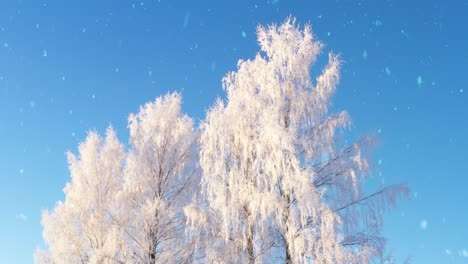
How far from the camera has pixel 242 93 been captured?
1199 cm

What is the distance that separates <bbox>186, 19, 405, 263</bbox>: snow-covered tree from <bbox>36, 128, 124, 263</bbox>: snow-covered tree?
322 cm

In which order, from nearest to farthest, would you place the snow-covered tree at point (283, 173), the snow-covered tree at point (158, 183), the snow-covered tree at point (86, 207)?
the snow-covered tree at point (283, 173)
the snow-covered tree at point (158, 183)
the snow-covered tree at point (86, 207)

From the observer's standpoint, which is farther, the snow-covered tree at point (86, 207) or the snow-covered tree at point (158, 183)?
the snow-covered tree at point (86, 207)

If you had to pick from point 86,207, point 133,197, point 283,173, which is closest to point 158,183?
point 133,197

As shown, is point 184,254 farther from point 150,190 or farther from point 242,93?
point 242,93

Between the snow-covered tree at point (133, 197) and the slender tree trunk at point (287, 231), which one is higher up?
the snow-covered tree at point (133, 197)

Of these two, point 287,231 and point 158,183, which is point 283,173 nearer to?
point 287,231

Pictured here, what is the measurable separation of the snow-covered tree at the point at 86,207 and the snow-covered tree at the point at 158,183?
876 millimetres

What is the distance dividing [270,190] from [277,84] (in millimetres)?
2656

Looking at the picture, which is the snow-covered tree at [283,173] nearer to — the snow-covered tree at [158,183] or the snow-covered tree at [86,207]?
the snow-covered tree at [158,183]

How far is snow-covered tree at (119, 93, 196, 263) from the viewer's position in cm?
1191

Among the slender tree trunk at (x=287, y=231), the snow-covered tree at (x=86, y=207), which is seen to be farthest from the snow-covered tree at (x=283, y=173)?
the snow-covered tree at (x=86, y=207)

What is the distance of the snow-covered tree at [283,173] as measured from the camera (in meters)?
9.69

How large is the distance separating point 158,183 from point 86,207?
2.46 m
